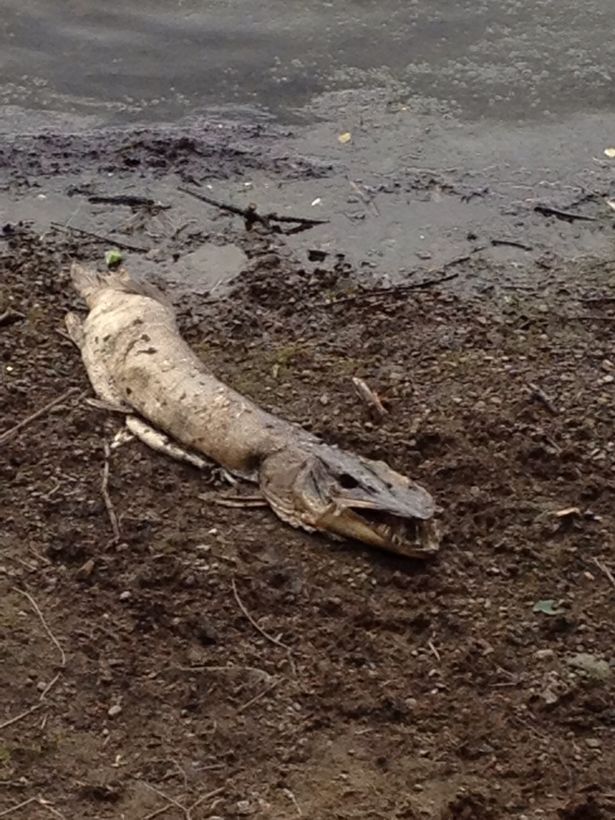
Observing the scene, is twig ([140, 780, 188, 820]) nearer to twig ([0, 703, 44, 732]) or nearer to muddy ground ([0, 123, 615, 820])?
muddy ground ([0, 123, 615, 820])

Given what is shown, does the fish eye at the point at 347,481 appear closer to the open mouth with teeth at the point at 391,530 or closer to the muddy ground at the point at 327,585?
the open mouth with teeth at the point at 391,530

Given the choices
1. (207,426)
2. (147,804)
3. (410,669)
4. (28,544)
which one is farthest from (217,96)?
(147,804)

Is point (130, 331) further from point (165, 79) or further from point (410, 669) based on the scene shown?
point (165, 79)

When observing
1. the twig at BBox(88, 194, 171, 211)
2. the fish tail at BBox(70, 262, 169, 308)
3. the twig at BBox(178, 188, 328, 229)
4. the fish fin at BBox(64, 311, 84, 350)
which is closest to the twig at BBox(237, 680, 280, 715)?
the fish fin at BBox(64, 311, 84, 350)

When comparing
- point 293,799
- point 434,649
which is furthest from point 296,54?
point 293,799

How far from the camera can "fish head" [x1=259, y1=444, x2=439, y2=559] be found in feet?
13.4

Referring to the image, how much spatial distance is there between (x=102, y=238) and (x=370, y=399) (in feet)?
5.65

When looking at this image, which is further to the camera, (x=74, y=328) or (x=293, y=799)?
(x=74, y=328)

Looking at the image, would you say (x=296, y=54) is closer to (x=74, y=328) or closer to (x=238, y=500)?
(x=74, y=328)

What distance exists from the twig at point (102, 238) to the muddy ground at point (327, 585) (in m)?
0.31

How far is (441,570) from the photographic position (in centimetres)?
409

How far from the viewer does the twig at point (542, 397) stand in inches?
188

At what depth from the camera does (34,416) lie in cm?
464

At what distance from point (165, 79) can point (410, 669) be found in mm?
4233
